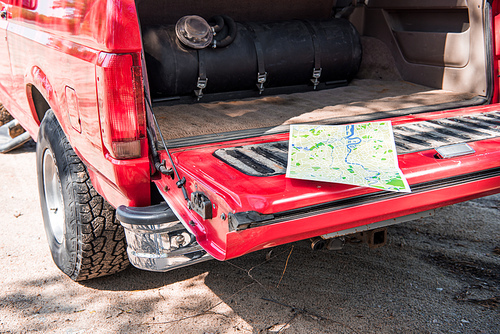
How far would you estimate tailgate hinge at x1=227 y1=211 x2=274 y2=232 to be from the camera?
4.68 ft

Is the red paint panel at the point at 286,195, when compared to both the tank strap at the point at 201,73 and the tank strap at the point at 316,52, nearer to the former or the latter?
the tank strap at the point at 201,73

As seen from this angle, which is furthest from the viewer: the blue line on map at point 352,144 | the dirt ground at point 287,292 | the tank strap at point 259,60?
the tank strap at point 259,60

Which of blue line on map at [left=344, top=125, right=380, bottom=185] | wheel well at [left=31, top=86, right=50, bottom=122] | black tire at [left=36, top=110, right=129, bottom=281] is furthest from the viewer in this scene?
wheel well at [left=31, top=86, right=50, bottom=122]

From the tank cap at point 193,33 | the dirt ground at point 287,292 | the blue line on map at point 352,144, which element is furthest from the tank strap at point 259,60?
the blue line on map at point 352,144

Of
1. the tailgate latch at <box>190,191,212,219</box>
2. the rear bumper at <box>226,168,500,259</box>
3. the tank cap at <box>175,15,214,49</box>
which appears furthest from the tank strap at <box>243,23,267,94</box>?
the tailgate latch at <box>190,191,212,219</box>

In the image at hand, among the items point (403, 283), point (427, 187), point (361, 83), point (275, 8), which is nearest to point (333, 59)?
point (361, 83)

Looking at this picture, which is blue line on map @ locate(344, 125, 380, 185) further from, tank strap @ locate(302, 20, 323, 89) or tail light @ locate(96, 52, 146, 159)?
tank strap @ locate(302, 20, 323, 89)

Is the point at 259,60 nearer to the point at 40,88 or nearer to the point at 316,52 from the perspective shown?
the point at 316,52

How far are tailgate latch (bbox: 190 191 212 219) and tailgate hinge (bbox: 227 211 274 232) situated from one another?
12 cm

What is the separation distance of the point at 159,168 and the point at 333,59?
7.39 feet

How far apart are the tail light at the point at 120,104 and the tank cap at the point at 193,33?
4.66 feet

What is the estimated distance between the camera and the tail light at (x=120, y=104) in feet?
5.90

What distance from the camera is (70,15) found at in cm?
209

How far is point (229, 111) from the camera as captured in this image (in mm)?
3125
